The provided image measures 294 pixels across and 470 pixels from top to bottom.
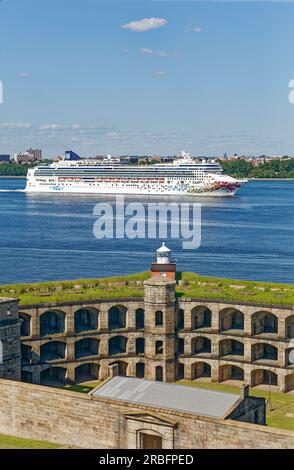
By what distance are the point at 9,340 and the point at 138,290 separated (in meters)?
11.4

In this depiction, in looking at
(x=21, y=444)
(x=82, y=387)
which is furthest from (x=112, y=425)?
(x=82, y=387)

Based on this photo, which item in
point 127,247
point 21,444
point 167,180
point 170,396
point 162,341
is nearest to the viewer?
point 170,396

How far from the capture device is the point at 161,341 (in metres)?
45.7

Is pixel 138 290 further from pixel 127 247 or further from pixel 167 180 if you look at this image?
pixel 167 180

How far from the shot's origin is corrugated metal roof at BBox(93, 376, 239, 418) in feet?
98.6

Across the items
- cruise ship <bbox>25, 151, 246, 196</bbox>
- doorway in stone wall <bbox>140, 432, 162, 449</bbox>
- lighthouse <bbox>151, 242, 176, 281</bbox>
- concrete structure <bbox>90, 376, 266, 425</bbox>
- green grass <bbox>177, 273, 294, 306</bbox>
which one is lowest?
doorway in stone wall <bbox>140, 432, 162, 449</bbox>

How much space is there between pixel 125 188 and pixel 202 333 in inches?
5830

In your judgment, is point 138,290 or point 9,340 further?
point 138,290

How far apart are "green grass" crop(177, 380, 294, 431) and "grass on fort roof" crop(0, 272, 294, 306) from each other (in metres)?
5.09

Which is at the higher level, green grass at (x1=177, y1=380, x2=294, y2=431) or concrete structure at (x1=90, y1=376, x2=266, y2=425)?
concrete structure at (x1=90, y1=376, x2=266, y2=425)

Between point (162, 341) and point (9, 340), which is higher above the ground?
point (9, 340)

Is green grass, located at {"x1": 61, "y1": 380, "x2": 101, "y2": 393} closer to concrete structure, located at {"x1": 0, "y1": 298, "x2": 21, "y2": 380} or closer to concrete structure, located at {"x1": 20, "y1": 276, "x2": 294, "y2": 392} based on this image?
concrete structure, located at {"x1": 20, "y1": 276, "x2": 294, "y2": 392}

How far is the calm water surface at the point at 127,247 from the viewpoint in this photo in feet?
264

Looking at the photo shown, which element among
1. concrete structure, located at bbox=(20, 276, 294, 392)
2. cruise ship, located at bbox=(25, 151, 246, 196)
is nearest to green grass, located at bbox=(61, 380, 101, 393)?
concrete structure, located at bbox=(20, 276, 294, 392)
